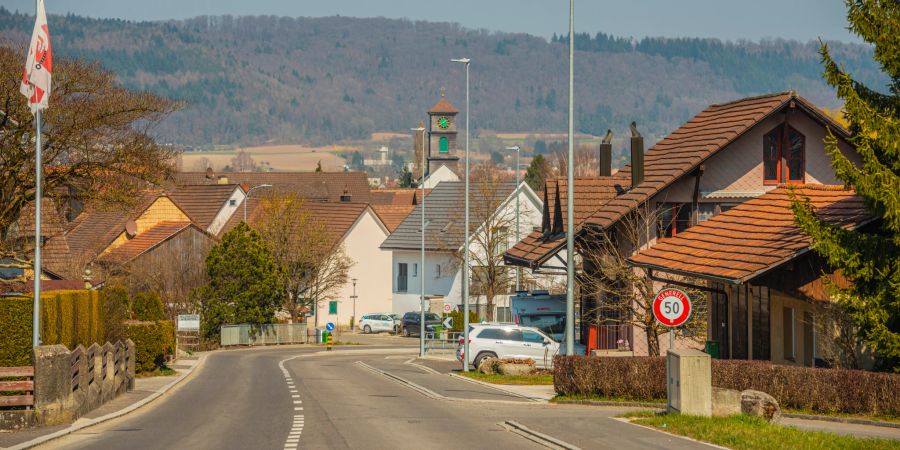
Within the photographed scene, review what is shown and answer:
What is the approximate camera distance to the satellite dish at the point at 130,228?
267ft

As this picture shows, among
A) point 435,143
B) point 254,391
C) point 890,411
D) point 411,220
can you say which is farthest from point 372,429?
point 435,143

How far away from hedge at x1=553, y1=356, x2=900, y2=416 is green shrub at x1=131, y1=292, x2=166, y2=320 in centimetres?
2611

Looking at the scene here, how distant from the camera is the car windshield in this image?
5194cm

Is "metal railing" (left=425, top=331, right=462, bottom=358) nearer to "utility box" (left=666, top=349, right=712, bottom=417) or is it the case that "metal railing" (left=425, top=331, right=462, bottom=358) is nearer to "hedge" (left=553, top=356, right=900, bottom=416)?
"hedge" (left=553, top=356, right=900, bottom=416)

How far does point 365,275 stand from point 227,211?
655 inches

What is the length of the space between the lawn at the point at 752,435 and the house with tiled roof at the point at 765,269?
5583mm

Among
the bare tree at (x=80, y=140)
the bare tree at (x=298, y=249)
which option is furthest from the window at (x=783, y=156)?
the bare tree at (x=298, y=249)

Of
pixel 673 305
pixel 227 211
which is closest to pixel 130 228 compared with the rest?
pixel 227 211

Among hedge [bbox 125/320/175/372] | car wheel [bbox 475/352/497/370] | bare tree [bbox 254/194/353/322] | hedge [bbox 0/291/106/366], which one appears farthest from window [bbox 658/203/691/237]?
bare tree [bbox 254/194/353/322]

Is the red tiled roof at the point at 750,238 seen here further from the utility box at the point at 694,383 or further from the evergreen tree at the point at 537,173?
the evergreen tree at the point at 537,173

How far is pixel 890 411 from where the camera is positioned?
23.1m

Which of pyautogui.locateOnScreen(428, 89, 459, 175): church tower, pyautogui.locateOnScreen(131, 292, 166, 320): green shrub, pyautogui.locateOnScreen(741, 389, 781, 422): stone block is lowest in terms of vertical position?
pyautogui.locateOnScreen(741, 389, 781, 422): stone block

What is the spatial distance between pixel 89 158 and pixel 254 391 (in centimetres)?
1078

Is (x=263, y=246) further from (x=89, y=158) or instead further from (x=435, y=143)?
(x=435, y=143)
